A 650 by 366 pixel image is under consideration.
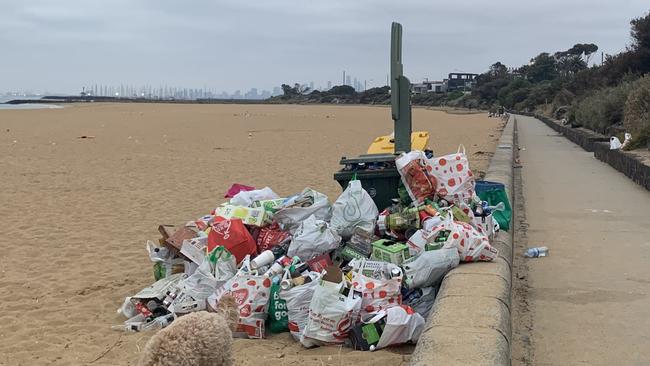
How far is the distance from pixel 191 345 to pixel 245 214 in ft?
10.8

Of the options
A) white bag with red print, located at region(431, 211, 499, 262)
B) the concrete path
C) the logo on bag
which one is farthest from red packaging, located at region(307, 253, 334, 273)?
the concrete path

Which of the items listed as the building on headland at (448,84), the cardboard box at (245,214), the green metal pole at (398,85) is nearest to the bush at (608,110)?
the green metal pole at (398,85)

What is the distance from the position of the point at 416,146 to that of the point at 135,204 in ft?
16.4

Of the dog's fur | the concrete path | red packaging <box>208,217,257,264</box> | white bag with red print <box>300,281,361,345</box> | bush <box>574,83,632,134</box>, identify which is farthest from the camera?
bush <box>574,83,632,134</box>

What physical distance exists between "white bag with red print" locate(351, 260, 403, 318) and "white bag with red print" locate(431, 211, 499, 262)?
52cm

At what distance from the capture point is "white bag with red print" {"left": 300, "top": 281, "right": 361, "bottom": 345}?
3.95 metres

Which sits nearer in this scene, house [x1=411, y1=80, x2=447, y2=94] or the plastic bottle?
the plastic bottle

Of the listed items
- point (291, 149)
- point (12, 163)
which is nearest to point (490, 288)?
point (12, 163)

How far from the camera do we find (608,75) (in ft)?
119

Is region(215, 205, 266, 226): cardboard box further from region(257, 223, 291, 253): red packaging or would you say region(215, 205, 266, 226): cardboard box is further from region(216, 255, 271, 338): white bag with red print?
region(216, 255, 271, 338): white bag with red print

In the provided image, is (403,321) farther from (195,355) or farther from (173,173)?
(173,173)

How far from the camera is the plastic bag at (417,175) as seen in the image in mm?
5191

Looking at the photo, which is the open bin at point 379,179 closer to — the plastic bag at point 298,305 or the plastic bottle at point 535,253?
the plastic bottle at point 535,253

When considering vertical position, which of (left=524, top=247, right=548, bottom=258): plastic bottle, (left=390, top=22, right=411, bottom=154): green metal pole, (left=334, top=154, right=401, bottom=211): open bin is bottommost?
(left=524, top=247, right=548, bottom=258): plastic bottle
